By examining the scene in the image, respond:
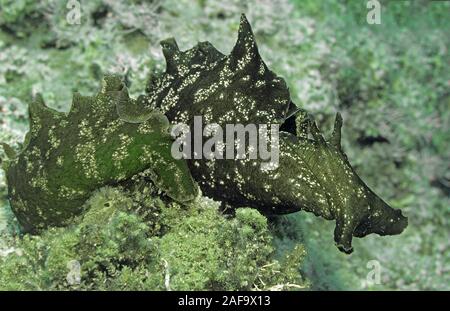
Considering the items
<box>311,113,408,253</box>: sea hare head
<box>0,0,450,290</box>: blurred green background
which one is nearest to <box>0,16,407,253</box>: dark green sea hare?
<box>311,113,408,253</box>: sea hare head

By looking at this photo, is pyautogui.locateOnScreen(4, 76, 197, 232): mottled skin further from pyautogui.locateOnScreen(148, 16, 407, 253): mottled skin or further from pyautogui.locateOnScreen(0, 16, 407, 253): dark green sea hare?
pyautogui.locateOnScreen(148, 16, 407, 253): mottled skin

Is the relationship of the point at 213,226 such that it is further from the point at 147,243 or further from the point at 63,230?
the point at 63,230

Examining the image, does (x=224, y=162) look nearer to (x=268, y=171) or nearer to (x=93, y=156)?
(x=268, y=171)

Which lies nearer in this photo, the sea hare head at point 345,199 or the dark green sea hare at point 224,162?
the sea hare head at point 345,199

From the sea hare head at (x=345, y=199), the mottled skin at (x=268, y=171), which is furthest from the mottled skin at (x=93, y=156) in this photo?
the sea hare head at (x=345, y=199)

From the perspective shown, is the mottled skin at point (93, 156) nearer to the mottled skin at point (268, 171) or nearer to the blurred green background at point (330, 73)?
the mottled skin at point (268, 171)
